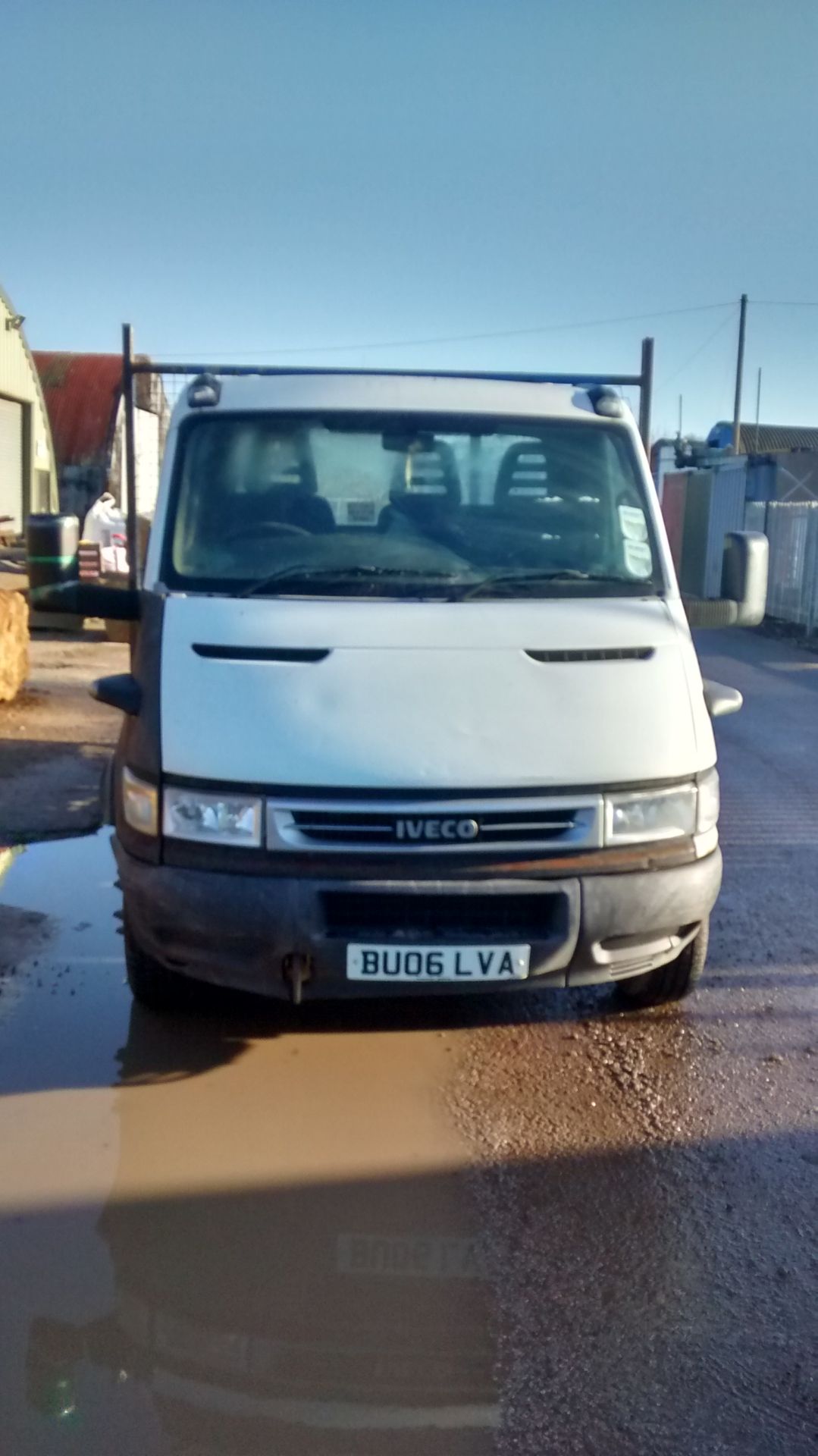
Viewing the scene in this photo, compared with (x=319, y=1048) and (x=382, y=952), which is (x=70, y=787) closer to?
(x=319, y=1048)

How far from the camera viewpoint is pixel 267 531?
4.79 meters

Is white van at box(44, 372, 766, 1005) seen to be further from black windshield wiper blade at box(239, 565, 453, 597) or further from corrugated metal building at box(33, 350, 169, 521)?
corrugated metal building at box(33, 350, 169, 521)

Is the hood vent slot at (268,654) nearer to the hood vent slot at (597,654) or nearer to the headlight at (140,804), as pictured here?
the headlight at (140,804)

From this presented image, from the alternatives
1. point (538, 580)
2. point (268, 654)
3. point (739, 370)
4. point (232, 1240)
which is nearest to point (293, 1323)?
point (232, 1240)

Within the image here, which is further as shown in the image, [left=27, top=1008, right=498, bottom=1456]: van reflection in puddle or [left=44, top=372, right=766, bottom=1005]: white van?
[left=44, top=372, right=766, bottom=1005]: white van

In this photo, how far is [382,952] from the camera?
393 centimetres

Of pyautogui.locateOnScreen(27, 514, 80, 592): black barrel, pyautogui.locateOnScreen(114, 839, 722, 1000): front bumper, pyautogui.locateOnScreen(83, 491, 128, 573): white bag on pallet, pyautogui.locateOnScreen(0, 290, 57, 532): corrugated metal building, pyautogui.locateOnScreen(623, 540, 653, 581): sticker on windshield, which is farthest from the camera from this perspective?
pyautogui.locateOnScreen(0, 290, 57, 532): corrugated metal building

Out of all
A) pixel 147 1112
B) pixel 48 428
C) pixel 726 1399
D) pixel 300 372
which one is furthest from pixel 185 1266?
pixel 48 428

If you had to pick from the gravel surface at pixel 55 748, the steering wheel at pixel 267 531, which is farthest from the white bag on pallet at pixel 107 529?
the steering wheel at pixel 267 531

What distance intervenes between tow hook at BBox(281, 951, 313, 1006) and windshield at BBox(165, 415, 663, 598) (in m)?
1.33

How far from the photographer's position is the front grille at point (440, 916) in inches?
155

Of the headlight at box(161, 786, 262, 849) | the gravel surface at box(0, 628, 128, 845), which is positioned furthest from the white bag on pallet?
the headlight at box(161, 786, 262, 849)

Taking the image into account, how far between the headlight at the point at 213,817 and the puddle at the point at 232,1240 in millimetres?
846

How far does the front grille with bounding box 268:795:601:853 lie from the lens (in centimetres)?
392
